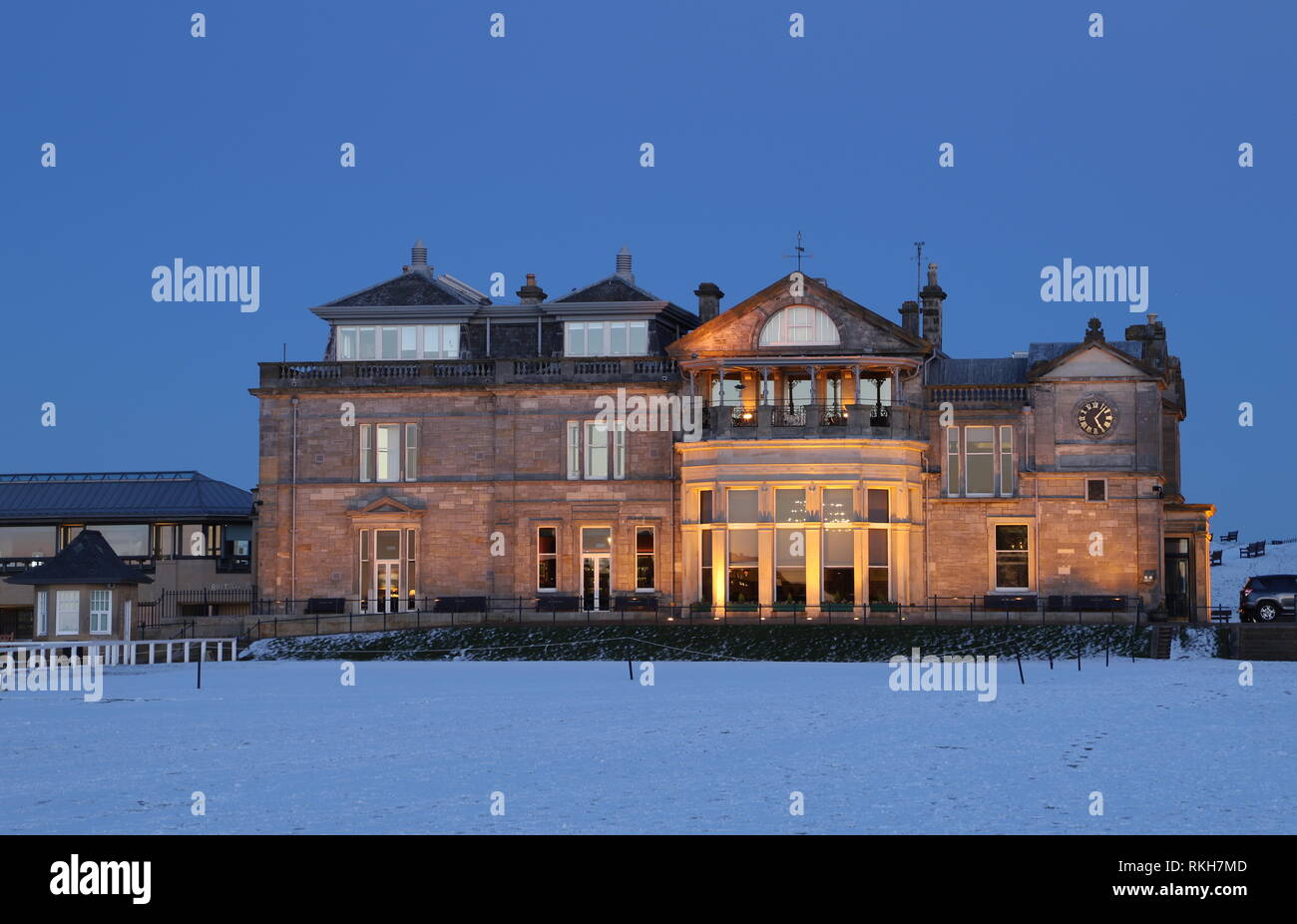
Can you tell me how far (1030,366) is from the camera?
180 feet

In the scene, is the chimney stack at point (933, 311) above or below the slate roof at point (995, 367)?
above

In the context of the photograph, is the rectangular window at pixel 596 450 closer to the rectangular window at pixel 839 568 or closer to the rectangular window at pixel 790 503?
the rectangular window at pixel 790 503

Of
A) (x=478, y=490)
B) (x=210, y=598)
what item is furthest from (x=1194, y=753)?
(x=210, y=598)

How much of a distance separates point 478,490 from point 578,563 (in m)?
3.78

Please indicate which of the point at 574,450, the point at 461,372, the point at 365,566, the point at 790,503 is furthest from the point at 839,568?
the point at 365,566

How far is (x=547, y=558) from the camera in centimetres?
5516

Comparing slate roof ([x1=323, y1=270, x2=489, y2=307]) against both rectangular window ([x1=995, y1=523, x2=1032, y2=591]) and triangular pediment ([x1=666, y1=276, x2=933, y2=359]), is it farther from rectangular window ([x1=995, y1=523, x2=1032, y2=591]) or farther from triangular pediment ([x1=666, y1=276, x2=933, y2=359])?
rectangular window ([x1=995, y1=523, x2=1032, y2=591])

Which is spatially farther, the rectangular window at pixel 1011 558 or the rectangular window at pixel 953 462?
the rectangular window at pixel 953 462

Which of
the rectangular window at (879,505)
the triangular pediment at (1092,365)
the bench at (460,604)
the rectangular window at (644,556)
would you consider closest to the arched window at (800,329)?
the rectangular window at (879,505)

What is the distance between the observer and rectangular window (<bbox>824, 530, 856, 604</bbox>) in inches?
2019

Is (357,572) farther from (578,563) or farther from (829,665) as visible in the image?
(829,665)

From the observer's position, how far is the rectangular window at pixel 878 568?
51.6 meters

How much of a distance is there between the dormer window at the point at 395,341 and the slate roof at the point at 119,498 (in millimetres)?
9970

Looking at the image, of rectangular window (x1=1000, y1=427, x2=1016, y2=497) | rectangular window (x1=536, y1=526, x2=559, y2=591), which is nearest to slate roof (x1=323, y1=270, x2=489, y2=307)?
rectangular window (x1=536, y1=526, x2=559, y2=591)
